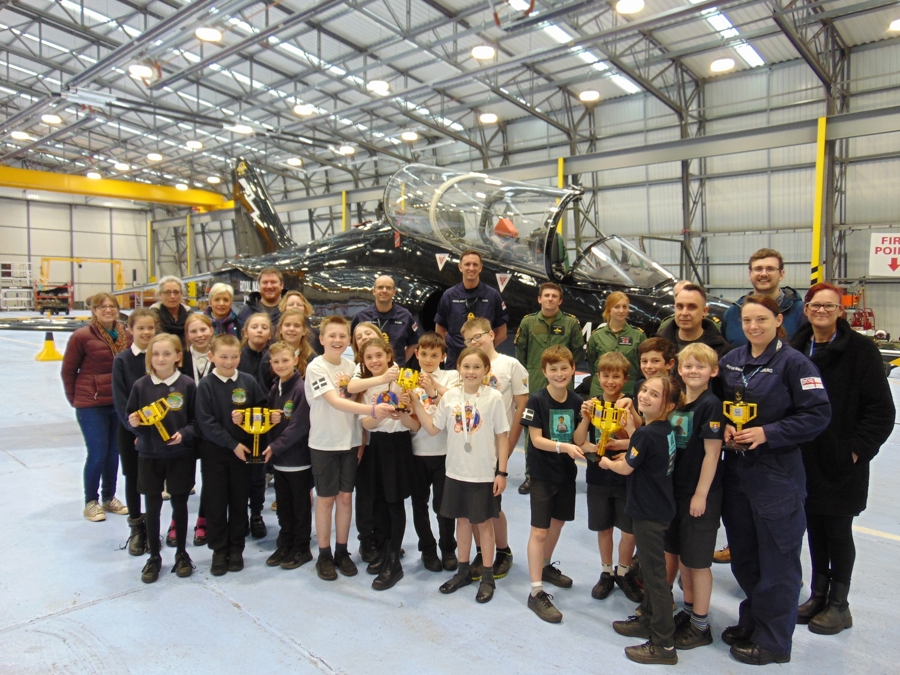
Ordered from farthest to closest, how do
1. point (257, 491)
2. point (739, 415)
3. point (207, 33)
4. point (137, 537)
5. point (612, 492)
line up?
point (207, 33) → point (257, 491) → point (137, 537) → point (612, 492) → point (739, 415)

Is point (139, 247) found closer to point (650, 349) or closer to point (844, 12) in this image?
point (844, 12)

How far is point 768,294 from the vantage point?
346 cm

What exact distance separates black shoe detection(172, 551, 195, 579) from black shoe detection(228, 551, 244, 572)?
0.21m

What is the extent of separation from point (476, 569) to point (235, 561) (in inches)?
56.8

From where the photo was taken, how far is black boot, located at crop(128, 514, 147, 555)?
373cm

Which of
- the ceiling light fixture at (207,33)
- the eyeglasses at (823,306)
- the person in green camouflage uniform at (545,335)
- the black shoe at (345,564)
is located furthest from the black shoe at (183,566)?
the ceiling light fixture at (207,33)

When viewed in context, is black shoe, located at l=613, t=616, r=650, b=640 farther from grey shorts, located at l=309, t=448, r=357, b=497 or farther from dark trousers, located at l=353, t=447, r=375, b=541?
grey shorts, located at l=309, t=448, r=357, b=497

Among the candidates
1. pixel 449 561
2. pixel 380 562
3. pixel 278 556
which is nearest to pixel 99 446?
pixel 278 556

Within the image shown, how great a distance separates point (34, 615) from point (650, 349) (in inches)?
137

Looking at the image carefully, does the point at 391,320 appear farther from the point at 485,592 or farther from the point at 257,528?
the point at 485,592

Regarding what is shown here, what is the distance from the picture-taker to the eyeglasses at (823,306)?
275 cm

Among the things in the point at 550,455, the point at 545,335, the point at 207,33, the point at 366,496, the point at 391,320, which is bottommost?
the point at 366,496

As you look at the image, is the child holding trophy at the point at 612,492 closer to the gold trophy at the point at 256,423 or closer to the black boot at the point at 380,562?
the black boot at the point at 380,562

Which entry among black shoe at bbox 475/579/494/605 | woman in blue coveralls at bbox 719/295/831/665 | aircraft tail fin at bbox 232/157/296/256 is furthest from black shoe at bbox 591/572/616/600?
aircraft tail fin at bbox 232/157/296/256
